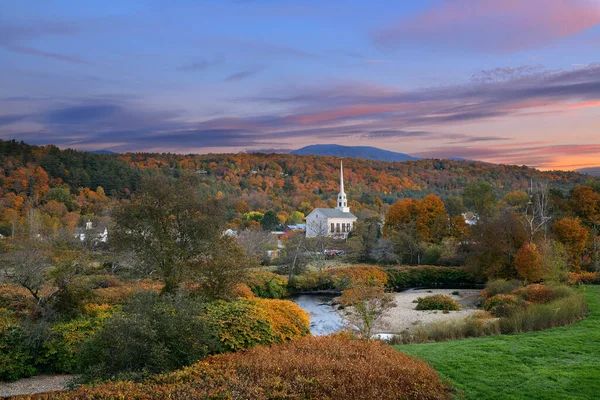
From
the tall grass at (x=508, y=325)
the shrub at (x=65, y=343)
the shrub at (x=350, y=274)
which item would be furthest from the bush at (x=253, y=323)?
the shrub at (x=350, y=274)

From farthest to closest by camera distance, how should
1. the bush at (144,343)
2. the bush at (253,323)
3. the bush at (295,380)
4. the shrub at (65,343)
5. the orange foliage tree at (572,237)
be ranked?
the orange foliage tree at (572,237)
the shrub at (65,343)
the bush at (253,323)
the bush at (144,343)
the bush at (295,380)

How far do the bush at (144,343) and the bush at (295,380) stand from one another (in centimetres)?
81

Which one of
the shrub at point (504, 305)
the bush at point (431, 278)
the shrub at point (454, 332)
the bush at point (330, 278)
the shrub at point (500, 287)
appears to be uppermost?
the shrub at point (454, 332)

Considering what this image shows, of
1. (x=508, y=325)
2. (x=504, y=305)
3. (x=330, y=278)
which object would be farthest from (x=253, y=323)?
(x=330, y=278)

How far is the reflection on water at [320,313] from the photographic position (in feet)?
75.7

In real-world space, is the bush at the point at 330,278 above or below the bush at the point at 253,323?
below

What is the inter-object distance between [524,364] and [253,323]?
7.19 meters

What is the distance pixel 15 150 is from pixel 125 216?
220 feet

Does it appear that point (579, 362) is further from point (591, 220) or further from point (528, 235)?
point (591, 220)

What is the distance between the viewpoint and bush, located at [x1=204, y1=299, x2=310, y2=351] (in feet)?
43.0

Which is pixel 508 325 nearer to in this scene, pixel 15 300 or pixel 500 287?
pixel 500 287

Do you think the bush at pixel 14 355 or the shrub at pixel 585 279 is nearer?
the bush at pixel 14 355

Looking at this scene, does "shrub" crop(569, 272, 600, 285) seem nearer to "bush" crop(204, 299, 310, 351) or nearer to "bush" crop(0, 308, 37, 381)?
"bush" crop(204, 299, 310, 351)

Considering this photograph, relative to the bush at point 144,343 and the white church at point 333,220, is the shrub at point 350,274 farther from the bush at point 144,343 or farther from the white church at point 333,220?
the white church at point 333,220
